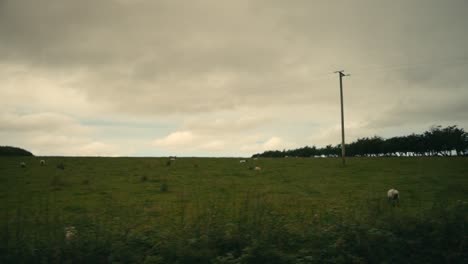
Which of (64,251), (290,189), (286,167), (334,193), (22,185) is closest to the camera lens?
(64,251)

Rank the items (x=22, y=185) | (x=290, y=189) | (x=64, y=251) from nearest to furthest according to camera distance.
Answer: (x=64, y=251) < (x=290, y=189) < (x=22, y=185)

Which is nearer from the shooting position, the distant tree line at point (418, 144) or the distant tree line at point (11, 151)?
the distant tree line at point (11, 151)

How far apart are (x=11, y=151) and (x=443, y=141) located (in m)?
107

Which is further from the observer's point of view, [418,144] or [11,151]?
[418,144]

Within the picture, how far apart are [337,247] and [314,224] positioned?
4.58ft

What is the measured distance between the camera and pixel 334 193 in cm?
2480

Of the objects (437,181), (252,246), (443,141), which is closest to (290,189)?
(437,181)

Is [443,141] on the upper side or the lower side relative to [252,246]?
upper

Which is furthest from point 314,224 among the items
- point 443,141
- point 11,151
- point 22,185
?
point 443,141

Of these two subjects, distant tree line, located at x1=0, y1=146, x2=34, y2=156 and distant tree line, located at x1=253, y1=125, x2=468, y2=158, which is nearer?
distant tree line, located at x1=0, y1=146, x2=34, y2=156

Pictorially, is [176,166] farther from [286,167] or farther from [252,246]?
[252,246]

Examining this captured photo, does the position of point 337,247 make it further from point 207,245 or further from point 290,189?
point 290,189

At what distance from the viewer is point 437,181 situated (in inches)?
1167

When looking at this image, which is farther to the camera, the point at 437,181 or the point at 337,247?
the point at 437,181
